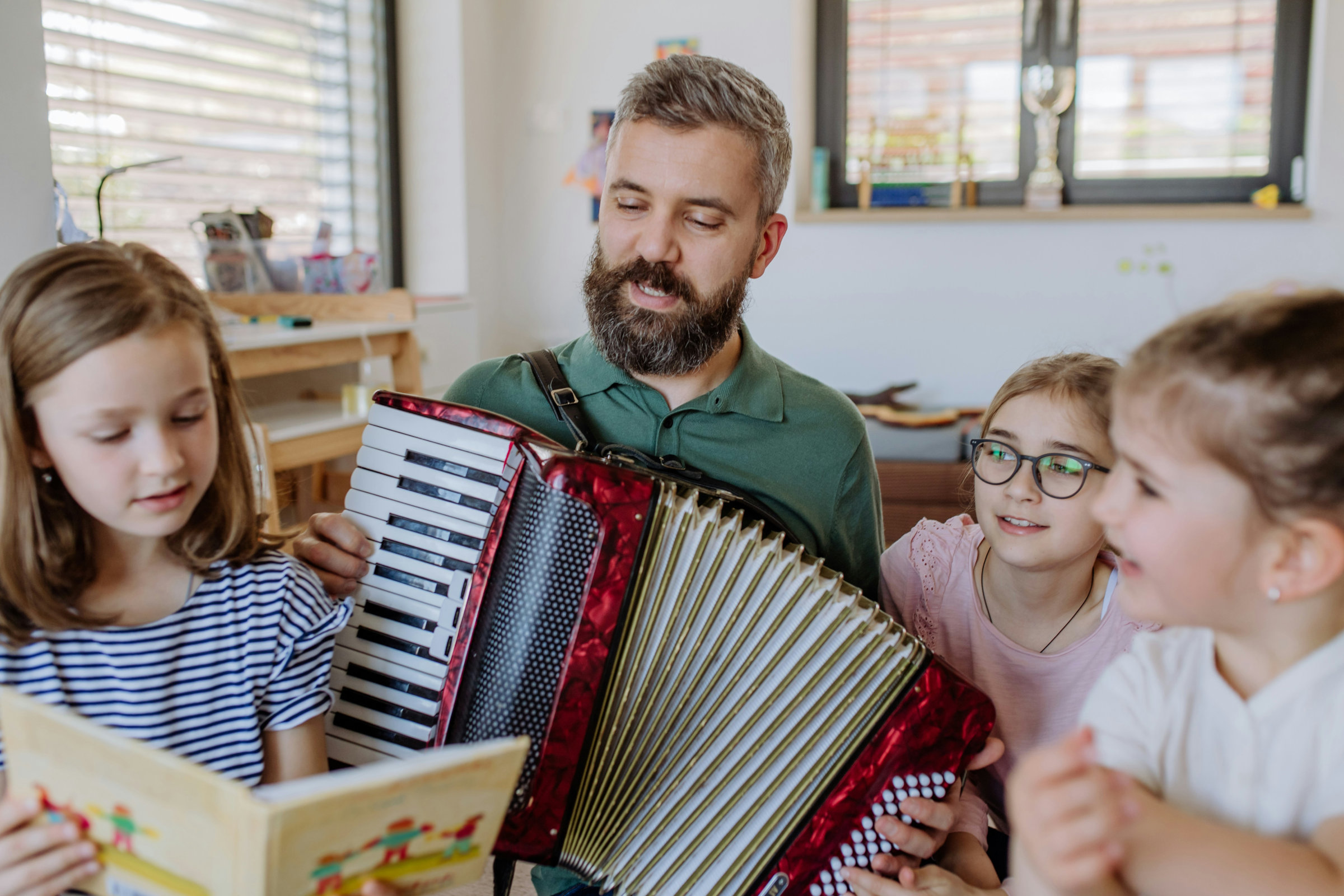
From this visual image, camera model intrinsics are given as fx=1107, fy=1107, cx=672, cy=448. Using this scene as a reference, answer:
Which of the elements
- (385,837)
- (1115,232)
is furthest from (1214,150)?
(385,837)

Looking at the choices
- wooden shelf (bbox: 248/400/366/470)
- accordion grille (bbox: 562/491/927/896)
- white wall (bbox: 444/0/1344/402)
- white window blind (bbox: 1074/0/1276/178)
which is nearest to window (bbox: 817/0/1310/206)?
white window blind (bbox: 1074/0/1276/178)

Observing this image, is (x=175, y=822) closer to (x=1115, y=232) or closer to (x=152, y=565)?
(x=152, y=565)

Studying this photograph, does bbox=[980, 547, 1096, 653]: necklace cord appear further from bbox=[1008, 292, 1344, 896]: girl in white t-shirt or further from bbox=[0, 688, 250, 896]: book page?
bbox=[0, 688, 250, 896]: book page

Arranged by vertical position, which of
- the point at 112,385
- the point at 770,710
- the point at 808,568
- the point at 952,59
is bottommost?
the point at 770,710

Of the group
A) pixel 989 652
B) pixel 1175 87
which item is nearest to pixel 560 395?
pixel 989 652

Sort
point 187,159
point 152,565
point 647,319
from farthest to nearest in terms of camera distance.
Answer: point 187,159, point 647,319, point 152,565

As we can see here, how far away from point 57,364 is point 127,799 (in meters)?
0.39

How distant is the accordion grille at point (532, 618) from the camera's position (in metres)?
1.10

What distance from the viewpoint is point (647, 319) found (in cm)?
142

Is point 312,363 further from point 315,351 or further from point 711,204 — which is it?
point 711,204

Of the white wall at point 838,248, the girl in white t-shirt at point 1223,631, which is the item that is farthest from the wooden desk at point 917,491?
the girl in white t-shirt at point 1223,631

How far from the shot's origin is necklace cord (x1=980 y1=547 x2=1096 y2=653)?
1.38m

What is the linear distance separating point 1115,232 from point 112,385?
345cm

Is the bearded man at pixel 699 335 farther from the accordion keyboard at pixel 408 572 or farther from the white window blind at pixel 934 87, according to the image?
the white window blind at pixel 934 87
